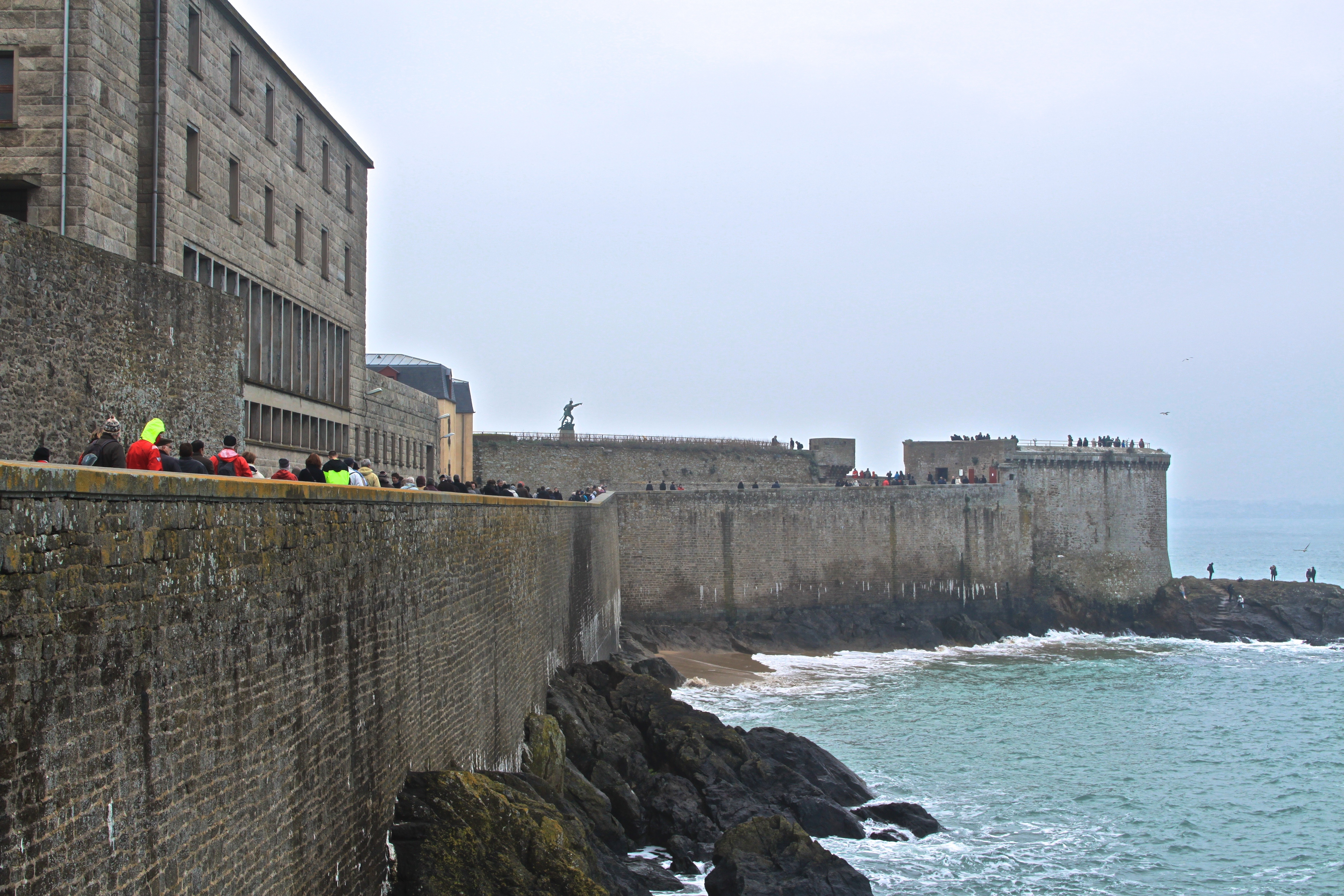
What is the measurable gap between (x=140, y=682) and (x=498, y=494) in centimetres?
1529

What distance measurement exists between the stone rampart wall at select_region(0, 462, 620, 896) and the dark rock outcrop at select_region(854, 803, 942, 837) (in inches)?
462

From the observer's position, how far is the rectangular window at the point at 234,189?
75.0 feet

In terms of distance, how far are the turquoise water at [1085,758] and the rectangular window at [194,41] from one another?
1743 centimetres

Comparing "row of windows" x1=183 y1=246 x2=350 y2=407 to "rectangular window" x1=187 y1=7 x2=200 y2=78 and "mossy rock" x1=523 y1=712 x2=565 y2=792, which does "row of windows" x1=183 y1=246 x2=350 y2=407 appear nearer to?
"rectangular window" x1=187 y1=7 x2=200 y2=78

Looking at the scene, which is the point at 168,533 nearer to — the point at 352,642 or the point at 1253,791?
the point at 352,642

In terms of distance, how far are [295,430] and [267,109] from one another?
7.02m

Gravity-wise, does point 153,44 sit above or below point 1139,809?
above

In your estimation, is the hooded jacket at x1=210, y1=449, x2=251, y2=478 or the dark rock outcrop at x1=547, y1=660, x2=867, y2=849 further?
the dark rock outcrop at x1=547, y1=660, x2=867, y2=849

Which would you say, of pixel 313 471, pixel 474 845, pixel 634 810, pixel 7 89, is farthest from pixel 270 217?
pixel 474 845

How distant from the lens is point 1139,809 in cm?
2512

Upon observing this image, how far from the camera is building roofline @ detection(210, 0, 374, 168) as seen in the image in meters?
22.0

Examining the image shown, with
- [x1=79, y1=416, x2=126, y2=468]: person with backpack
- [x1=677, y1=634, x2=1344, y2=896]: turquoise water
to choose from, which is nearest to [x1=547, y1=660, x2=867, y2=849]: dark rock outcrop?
[x1=677, y1=634, x2=1344, y2=896]: turquoise water

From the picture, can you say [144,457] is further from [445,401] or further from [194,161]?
[445,401]

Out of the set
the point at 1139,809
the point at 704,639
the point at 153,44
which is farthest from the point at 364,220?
the point at 1139,809
